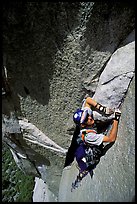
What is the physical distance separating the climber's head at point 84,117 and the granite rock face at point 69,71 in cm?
7

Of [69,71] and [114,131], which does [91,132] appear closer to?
[114,131]

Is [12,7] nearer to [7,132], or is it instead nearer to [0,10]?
[0,10]

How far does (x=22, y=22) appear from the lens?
2137 mm

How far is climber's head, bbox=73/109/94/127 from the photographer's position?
2473mm

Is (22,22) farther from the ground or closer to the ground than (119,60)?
farther from the ground

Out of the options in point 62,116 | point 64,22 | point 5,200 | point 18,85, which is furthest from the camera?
point 5,200

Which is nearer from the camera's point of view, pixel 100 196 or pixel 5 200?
pixel 100 196

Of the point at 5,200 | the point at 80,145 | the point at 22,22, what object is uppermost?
the point at 22,22

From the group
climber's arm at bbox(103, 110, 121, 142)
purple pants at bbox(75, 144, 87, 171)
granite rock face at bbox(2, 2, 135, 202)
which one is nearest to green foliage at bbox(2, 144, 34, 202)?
purple pants at bbox(75, 144, 87, 171)

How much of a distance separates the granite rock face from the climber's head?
0.07m

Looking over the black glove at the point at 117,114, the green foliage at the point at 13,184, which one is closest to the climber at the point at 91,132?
the black glove at the point at 117,114

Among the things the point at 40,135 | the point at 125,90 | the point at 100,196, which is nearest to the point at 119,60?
the point at 125,90

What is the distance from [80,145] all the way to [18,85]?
755 mm

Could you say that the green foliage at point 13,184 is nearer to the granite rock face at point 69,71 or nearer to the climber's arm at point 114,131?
the granite rock face at point 69,71
